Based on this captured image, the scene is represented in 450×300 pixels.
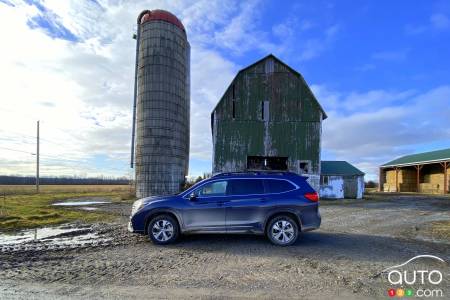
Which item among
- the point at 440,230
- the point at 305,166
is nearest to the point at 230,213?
the point at 440,230

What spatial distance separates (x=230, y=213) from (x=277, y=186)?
4.57 ft

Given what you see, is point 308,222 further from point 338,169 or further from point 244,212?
point 338,169

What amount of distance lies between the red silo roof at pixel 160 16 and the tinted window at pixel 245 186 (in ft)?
71.3

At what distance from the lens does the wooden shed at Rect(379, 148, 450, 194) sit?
41656 mm

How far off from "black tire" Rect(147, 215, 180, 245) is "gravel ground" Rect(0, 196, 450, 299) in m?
0.22

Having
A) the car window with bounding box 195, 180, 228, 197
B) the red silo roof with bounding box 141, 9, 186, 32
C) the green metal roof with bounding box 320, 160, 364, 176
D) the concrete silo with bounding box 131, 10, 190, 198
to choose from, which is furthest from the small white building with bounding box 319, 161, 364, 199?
the car window with bounding box 195, 180, 228, 197

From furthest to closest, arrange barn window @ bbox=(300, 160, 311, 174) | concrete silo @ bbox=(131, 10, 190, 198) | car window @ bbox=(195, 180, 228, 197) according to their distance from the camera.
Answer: barn window @ bbox=(300, 160, 311, 174)
concrete silo @ bbox=(131, 10, 190, 198)
car window @ bbox=(195, 180, 228, 197)

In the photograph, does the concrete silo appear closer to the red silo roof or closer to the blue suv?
the red silo roof

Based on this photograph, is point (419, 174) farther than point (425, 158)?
Yes

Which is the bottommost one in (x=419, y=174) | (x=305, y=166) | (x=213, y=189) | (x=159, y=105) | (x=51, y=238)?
(x=51, y=238)

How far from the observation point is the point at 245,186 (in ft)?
30.3

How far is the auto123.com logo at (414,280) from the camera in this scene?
5.46m

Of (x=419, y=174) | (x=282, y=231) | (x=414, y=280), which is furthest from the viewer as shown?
(x=419, y=174)

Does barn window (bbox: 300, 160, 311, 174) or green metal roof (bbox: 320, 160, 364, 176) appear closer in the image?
barn window (bbox: 300, 160, 311, 174)
